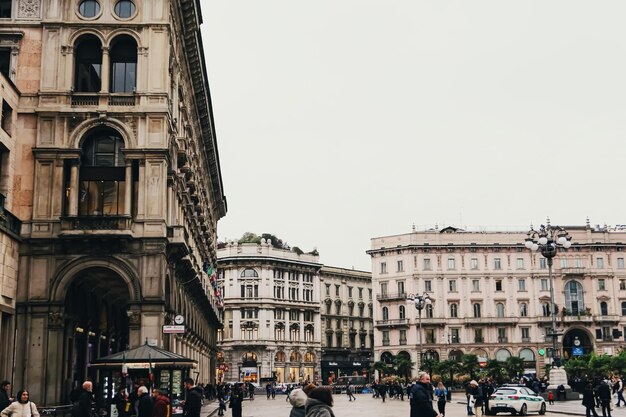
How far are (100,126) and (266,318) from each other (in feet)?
240

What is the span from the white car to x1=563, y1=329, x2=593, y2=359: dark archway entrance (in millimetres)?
65072

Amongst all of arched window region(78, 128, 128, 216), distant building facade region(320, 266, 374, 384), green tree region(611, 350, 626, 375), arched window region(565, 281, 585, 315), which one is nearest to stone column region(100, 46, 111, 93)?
arched window region(78, 128, 128, 216)

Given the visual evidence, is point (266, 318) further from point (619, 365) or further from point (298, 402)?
point (298, 402)

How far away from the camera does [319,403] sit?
32.0ft

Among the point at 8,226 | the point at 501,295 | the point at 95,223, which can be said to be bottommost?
the point at 8,226

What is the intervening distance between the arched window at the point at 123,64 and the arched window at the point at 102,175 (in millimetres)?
2156

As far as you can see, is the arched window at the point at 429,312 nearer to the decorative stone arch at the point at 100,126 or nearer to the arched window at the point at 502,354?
the arched window at the point at 502,354

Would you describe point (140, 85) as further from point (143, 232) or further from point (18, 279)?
point (18, 279)

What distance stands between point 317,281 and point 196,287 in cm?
6567

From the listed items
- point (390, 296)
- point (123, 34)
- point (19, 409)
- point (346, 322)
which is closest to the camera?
point (19, 409)

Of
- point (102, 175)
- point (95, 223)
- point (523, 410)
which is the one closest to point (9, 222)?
point (95, 223)

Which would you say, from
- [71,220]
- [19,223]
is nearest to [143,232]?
[71,220]

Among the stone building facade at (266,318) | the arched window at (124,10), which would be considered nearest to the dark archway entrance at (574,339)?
the stone building facade at (266,318)

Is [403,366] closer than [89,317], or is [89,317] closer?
[89,317]
